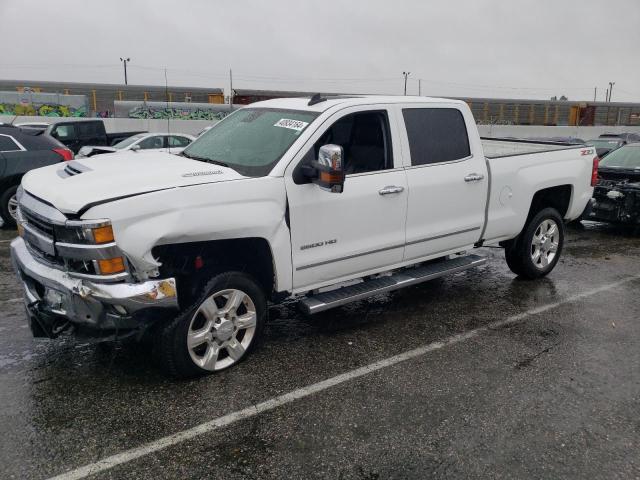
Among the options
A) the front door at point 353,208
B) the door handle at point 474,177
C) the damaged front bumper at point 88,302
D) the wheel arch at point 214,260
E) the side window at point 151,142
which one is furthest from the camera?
the side window at point 151,142

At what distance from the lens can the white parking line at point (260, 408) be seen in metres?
3.01

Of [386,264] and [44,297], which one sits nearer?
[44,297]

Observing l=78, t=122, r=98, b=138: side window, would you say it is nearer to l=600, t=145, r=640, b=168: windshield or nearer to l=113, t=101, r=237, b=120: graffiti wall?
l=113, t=101, r=237, b=120: graffiti wall

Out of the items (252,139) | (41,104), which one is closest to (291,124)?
(252,139)

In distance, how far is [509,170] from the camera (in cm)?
569

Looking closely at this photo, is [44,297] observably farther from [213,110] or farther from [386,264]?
[213,110]

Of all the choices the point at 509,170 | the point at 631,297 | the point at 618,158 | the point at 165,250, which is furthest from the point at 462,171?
the point at 618,158

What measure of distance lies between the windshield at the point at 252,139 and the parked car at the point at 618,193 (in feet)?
18.7

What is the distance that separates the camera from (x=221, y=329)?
395 centimetres

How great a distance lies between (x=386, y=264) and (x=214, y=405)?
197cm

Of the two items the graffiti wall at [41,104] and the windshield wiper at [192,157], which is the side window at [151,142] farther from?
the graffiti wall at [41,104]

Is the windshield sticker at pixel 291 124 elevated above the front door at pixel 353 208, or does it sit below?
above

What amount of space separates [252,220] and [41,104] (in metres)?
29.6

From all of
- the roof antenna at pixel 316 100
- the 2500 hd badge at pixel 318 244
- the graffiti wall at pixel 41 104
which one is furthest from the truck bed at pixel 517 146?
the graffiti wall at pixel 41 104
